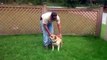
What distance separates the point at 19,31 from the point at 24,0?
43.3ft

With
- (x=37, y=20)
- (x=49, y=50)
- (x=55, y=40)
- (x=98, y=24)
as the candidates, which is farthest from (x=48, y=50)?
(x=98, y=24)

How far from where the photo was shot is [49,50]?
7969 mm

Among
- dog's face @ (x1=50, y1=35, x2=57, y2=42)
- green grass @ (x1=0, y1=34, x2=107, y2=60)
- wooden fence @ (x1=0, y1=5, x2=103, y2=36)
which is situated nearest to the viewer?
green grass @ (x1=0, y1=34, x2=107, y2=60)

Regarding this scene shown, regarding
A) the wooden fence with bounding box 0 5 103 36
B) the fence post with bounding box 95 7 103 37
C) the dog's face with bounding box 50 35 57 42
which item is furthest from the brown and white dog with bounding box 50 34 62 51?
the fence post with bounding box 95 7 103 37

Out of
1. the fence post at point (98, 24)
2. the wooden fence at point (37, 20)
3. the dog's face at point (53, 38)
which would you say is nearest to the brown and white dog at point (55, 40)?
the dog's face at point (53, 38)

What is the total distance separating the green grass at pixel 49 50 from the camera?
287 inches

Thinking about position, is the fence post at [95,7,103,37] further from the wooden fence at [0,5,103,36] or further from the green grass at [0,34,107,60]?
the green grass at [0,34,107,60]

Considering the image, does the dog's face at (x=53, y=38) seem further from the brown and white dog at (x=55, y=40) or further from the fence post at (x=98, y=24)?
the fence post at (x=98, y=24)

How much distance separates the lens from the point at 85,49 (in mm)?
8297

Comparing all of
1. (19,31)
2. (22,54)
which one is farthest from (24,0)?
(22,54)

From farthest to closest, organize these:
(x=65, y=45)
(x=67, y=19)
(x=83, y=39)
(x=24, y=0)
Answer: (x=24, y=0)
(x=67, y=19)
(x=83, y=39)
(x=65, y=45)

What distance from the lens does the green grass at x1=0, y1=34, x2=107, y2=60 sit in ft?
23.9

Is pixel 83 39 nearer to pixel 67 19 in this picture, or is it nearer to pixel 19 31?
pixel 67 19

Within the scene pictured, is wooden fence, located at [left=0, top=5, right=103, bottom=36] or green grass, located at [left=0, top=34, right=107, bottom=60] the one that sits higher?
wooden fence, located at [left=0, top=5, right=103, bottom=36]
